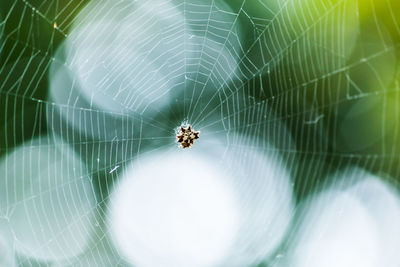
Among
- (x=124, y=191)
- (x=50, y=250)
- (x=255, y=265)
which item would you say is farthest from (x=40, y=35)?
(x=255, y=265)

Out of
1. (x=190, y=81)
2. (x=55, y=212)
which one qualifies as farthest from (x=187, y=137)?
(x=55, y=212)

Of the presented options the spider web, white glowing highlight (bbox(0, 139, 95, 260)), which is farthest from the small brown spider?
white glowing highlight (bbox(0, 139, 95, 260))

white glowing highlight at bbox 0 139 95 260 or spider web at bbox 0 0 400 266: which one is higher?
spider web at bbox 0 0 400 266

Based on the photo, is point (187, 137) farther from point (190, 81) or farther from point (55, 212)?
point (55, 212)

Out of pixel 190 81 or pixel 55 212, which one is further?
pixel 190 81

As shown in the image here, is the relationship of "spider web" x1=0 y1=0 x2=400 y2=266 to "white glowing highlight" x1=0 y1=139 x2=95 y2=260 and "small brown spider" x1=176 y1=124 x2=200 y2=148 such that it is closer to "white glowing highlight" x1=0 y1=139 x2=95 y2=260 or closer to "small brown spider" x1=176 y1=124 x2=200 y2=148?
"white glowing highlight" x1=0 y1=139 x2=95 y2=260

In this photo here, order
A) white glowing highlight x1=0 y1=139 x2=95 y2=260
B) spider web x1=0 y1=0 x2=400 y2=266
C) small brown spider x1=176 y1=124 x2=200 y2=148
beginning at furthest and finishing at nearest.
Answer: small brown spider x1=176 y1=124 x2=200 y2=148
spider web x1=0 y1=0 x2=400 y2=266
white glowing highlight x1=0 y1=139 x2=95 y2=260
